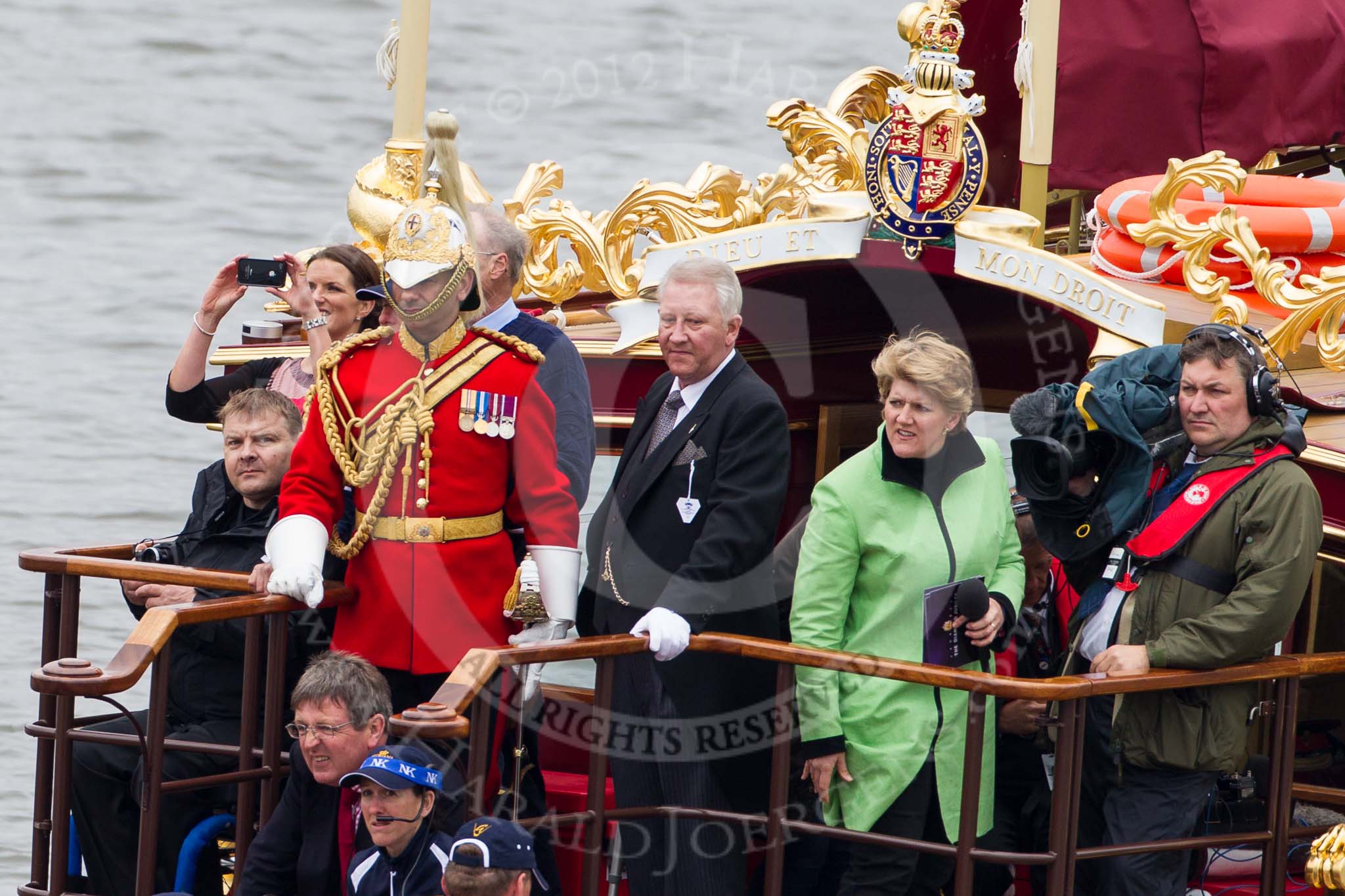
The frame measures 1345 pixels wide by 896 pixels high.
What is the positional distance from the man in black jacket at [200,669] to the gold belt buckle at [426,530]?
0.58 meters

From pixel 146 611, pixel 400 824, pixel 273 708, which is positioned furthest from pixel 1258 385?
pixel 146 611

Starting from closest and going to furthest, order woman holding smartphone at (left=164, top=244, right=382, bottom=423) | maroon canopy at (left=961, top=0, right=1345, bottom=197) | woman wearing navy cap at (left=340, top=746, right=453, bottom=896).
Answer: woman wearing navy cap at (left=340, top=746, right=453, bottom=896) < woman holding smartphone at (left=164, top=244, right=382, bottom=423) < maroon canopy at (left=961, top=0, right=1345, bottom=197)

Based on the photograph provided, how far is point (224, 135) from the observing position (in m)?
18.0

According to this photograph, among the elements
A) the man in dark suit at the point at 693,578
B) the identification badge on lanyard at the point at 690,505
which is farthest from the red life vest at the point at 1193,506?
the identification badge on lanyard at the point at 690,505

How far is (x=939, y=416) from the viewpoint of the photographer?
5020 mm

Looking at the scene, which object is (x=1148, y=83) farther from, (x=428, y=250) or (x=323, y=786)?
(x=323, y=786)

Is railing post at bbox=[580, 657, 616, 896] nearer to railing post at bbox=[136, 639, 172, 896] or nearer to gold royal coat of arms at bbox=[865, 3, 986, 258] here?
railing post at bbox=[136, 639, 172, 896]

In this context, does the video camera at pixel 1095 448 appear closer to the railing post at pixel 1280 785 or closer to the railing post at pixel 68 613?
the railing post at pixel 1280 785

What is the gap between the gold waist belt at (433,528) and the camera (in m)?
5.28

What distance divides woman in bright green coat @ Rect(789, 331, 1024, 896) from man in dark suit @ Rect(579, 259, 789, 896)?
0.58 ft

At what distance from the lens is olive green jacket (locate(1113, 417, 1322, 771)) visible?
195 inches

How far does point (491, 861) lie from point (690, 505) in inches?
37.3

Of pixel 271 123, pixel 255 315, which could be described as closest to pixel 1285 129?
pixel 255 315

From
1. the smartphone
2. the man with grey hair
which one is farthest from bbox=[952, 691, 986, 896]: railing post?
the smartphone
